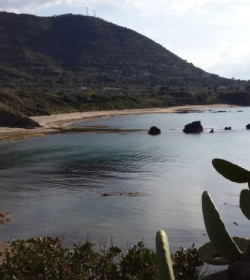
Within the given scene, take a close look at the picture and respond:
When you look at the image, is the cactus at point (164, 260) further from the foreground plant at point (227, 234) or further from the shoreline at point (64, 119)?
the shoreline at point (64, 119)

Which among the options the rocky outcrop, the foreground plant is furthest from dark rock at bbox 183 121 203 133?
the foreground plant

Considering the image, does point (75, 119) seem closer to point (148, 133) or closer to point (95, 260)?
point (148, 133)

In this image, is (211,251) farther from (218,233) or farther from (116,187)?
(116,187)

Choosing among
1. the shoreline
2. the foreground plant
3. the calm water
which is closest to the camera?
the foreground plant

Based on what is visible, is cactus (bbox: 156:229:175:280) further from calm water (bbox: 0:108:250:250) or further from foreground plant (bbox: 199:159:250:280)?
calm water (bbox: 0:108:250:250)

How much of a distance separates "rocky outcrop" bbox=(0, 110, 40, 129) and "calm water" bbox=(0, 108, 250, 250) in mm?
16744

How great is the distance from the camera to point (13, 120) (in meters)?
86.8

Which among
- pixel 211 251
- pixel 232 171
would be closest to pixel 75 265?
pixel 211 251

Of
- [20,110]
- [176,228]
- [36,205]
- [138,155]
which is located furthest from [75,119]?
[176,228]

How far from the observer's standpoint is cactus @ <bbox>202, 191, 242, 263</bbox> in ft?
18.0

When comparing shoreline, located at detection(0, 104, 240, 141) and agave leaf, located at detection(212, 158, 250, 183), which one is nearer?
agave leaf, located at detection(212, 158, 250, 183)

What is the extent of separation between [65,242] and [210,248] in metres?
15.8

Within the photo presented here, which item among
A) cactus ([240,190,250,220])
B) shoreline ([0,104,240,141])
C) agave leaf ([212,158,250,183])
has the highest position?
agave leaf ([212,158,250,183])

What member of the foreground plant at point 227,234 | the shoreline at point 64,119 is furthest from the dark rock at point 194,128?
the foreground plant at point 227,234
